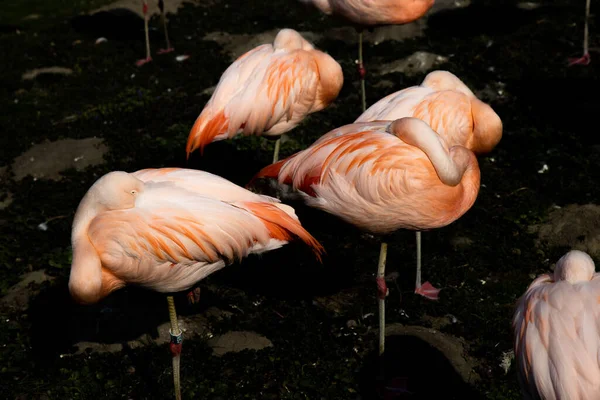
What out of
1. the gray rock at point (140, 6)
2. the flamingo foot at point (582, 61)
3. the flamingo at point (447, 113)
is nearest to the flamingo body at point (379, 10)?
the flamingo at point (447, 113)

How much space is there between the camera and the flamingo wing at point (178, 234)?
142 inches

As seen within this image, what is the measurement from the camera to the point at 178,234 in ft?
12.0

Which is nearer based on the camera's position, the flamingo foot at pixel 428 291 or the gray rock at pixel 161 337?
the gray rock at pixel 161 337

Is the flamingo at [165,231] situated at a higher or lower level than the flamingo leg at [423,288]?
higher

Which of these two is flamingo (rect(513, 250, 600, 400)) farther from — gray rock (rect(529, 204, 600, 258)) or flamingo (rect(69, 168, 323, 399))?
gray rock (rect(529, 204, 600, 258))

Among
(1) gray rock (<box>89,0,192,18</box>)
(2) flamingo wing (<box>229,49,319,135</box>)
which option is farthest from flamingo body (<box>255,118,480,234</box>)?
(1) gray rock (<box>89,0,192,18</box>)

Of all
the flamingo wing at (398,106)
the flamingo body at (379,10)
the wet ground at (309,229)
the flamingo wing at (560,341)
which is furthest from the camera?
the flamingo body at (379,10)

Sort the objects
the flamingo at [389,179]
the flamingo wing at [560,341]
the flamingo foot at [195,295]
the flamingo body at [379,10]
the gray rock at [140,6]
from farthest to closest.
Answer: the gray rock at [140,6], the flamingo body at [379,10], the flamingo foot at [195,295], the flamingo at [389,179], the flamingo wing at [560,341]

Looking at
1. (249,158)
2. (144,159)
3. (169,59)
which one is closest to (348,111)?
(249,158)

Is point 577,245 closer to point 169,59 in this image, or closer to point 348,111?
point 348,111

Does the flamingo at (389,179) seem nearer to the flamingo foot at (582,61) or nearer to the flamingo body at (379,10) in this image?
the flamingo body at (379,10)

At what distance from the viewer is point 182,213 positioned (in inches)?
146

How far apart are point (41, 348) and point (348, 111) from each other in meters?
3.68

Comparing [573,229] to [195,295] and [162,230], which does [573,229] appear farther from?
[162,230]
